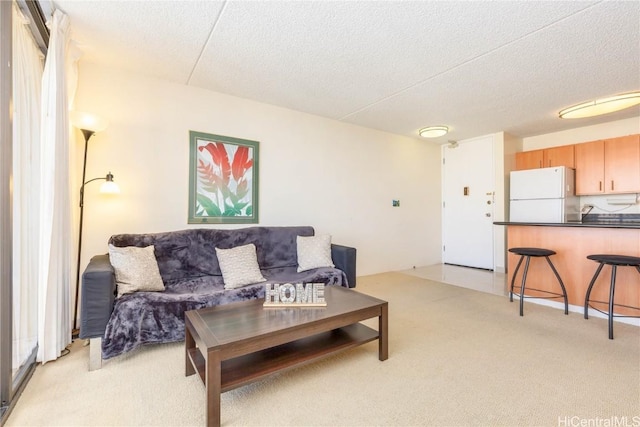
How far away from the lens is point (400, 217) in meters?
5.10

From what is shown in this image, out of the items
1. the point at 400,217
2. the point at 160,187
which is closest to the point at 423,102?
the point at 400,217

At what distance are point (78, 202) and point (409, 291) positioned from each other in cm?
378

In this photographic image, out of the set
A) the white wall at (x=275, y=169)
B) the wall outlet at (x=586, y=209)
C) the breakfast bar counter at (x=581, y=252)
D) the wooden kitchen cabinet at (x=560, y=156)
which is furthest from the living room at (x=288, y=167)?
the wall outlet at (x=586, y=209)

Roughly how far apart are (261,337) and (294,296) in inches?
21.5

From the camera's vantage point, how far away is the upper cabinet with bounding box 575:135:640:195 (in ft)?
12.9

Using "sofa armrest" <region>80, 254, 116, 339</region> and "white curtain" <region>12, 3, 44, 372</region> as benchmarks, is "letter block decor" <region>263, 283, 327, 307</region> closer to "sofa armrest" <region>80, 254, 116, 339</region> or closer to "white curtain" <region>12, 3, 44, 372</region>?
"sofa armrest" <region>80, 254, 116, 339</region>

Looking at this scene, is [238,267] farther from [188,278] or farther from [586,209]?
[586,209]

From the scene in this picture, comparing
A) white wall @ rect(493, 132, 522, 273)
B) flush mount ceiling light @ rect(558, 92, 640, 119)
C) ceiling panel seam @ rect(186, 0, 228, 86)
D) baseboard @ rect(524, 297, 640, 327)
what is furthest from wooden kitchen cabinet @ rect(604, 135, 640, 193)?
ceiling panel seam @ rect(186, 0, 228, 86)

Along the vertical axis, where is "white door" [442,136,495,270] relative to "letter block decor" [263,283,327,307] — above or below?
above

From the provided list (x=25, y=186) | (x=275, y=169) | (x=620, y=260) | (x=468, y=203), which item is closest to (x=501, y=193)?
(x=468, y=203)

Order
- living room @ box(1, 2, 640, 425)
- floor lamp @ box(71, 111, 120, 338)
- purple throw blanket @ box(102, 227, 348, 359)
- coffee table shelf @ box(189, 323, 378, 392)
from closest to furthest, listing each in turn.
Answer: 1. coffee table shelf @ box(189, 323, 378, 392)
2. purple throw blanket @ box(102, 227, 348, 359)
3. floor lamp @ box(71, 111, 120, 338)
4. living room @ box(1, 2, 640, 425)

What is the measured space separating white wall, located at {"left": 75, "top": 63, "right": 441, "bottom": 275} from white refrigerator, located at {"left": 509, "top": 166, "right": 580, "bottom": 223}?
1.38 m

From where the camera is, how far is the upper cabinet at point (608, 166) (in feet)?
12.9

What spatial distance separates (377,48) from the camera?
2.42 metres
